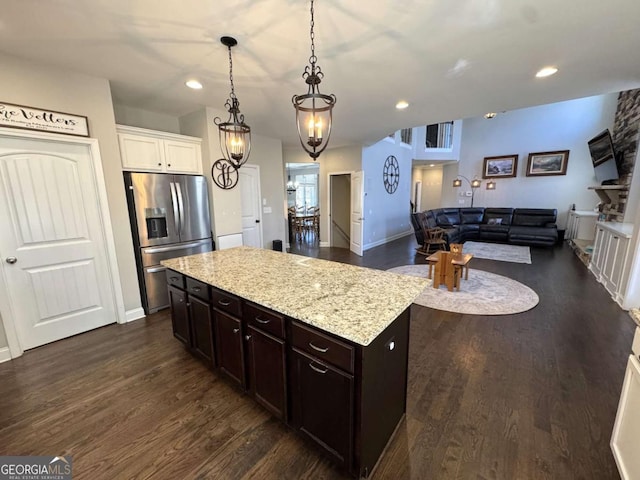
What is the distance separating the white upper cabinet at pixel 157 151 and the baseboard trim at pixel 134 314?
5.61 ft

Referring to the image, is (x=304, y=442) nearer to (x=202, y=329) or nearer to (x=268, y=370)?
(x=268, y=370)

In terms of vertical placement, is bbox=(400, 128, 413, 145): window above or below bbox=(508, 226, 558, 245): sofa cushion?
above

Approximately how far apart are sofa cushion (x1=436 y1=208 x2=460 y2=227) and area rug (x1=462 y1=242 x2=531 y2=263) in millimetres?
834

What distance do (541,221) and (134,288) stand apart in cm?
973

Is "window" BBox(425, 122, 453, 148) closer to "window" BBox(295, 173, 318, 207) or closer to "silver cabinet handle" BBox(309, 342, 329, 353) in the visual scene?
"window" BBox(295, 173, 318, 207)

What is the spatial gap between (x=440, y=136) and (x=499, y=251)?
15.7 feet

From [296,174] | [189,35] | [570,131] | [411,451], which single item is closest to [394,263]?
[411,451]

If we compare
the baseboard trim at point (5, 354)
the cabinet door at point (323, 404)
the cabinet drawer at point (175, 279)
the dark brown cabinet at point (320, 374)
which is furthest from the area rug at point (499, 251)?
the baseboard trim at point (5, 354)

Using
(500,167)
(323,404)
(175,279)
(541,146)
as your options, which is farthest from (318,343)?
(541,146)

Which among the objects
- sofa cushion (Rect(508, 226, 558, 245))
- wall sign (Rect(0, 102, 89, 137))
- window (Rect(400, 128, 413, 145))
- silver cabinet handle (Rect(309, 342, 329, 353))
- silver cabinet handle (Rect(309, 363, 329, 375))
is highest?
window (Rect(400, 128, 413, 145))

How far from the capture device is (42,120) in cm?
242

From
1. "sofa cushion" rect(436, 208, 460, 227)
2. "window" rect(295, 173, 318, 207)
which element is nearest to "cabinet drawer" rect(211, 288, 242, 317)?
"sofa cushion" rect(436, 208, 460, 227)

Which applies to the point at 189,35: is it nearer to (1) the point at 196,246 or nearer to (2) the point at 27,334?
(1) the point at 196,246

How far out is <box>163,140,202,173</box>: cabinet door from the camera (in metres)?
3.45
